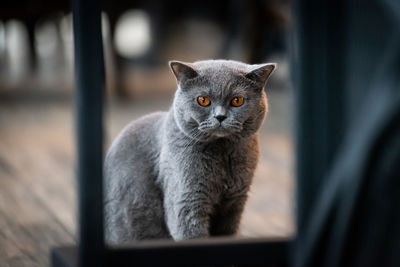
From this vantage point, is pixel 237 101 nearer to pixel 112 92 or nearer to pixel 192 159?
pixel 192 159

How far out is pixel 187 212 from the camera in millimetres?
1372

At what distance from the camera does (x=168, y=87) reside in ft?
15.9

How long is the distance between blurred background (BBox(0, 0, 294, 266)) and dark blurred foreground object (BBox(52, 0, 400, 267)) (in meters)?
0.11

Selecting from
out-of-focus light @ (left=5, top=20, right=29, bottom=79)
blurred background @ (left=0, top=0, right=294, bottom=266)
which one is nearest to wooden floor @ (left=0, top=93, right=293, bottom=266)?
blurred background @ (left=0, top=0, right=294, bottom=266)

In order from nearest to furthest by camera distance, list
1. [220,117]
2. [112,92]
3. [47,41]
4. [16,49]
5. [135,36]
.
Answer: [220,117] → [112,92] → [135,36] → [47,41] → [16,49]

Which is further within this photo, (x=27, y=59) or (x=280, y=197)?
(x=27, y=59)

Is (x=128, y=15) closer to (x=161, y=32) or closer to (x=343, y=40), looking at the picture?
(x=161, y=32)

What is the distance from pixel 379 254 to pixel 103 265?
19.0 inches

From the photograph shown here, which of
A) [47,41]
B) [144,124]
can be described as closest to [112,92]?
[47,41]

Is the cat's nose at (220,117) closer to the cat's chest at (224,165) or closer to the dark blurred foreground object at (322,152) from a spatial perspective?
the cat's chest at (224,165)

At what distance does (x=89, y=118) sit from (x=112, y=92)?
12.7 feet

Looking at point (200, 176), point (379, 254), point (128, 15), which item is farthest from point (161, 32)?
point (379, 254)

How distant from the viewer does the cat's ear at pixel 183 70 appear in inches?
49.7

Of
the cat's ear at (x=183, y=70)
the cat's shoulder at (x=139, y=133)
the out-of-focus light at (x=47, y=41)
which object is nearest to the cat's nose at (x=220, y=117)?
the cat's ear at (x=183, y=70)
